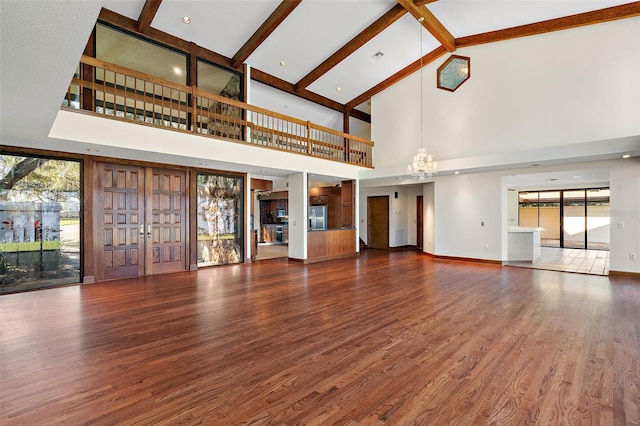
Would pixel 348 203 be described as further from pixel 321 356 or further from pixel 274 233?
pixel 321 356

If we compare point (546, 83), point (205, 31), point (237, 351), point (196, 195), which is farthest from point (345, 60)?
point (237, 351)

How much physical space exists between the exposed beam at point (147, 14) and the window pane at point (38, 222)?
9.79 feet

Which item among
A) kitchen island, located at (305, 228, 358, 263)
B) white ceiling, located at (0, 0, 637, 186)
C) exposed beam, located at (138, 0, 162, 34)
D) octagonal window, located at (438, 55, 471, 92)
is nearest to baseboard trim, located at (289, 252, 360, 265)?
kitchen island, located at (305, 228, 358, 263)

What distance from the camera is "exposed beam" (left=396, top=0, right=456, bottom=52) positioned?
6.23m

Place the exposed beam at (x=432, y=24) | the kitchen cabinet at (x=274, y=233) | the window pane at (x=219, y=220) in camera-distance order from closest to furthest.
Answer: the exposed beam at (x=432, y=24)
the window pane at (x=219, y=220)
the kitchen cabinet at (x=274, y=233)

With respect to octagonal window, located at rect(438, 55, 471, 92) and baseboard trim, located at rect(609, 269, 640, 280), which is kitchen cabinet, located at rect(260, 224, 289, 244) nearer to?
octagonal window, located at rect(438, 55, 471, 92)

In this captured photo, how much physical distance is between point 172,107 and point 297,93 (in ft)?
14.1

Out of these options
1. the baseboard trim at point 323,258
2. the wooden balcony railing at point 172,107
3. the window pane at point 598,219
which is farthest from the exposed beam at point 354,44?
the window pane at point 598,219

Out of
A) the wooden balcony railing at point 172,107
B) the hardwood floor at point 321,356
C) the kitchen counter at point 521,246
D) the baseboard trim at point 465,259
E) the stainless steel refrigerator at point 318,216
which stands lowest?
the baseboard trim at point 465,259

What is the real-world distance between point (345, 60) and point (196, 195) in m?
5.25

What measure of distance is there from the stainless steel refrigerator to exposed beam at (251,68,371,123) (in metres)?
3.50

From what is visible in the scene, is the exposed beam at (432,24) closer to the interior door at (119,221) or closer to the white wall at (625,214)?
the white wall at (625,214)

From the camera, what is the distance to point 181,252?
6.81m

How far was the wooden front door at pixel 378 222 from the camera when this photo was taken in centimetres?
1139
